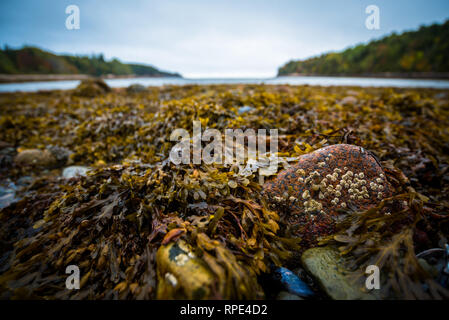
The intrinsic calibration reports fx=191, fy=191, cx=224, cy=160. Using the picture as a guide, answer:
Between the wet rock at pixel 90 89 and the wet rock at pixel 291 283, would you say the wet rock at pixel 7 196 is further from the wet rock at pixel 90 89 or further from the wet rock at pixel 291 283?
the wet rock at pixel 90 89

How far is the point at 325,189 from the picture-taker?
1605mm

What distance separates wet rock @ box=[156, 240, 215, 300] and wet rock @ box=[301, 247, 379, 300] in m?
0.69

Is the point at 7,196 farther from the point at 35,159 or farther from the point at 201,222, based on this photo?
the point at 201,222

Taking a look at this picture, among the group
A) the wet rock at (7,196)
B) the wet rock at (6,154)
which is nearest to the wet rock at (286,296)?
the wet rock at (7,196)

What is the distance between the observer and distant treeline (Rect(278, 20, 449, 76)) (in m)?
29.7

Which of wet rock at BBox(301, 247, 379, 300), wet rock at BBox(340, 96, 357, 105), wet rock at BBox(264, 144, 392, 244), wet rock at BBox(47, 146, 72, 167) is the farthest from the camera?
wet rock at BBox(340, 96, 357, 105)

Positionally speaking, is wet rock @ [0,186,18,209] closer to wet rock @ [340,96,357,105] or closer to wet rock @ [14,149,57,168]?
wet rock @ [14,149,57,168]

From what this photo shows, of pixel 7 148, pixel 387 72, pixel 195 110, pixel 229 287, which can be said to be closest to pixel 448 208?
pixel 229 287

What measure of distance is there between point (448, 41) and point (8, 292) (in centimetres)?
4953

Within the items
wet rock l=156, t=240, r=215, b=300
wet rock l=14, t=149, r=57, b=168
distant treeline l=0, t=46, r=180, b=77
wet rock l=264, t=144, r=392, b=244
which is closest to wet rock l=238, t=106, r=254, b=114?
wet rock l=264, t=144, r=392, b=244

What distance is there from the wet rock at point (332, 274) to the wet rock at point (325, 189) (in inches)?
6.1

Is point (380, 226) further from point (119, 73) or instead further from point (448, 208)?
point (119, 73)

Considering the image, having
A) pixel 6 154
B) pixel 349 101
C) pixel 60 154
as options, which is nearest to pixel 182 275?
pixel 60 154

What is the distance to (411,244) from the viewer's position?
118 centimetres
